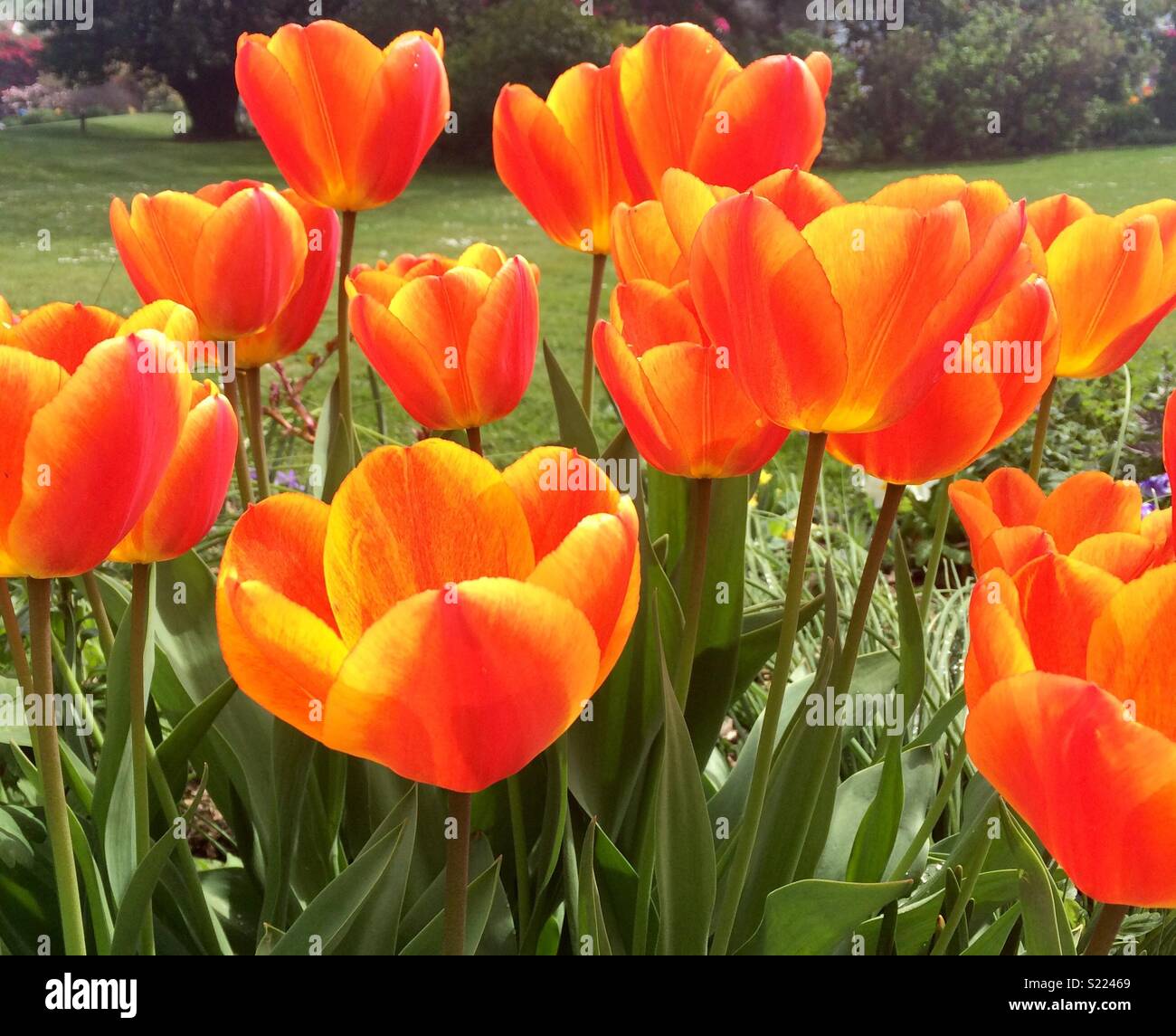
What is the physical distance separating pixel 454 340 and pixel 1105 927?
696 mm

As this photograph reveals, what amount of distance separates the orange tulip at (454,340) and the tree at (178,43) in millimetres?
9679

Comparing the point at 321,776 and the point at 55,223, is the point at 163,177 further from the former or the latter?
the point at 321,776

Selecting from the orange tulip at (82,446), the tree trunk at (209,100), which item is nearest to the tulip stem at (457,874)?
the orange tulip at (82,446)

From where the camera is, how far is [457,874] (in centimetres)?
68

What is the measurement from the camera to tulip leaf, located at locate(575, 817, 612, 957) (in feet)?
2.84

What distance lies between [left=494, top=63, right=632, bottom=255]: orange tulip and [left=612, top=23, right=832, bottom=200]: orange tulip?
0.20 ft

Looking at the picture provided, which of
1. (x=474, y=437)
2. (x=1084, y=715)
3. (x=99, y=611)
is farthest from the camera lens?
(x=474, y=437)

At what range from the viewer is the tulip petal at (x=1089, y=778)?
536 millimetres

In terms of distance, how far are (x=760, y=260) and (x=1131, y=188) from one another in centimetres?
909

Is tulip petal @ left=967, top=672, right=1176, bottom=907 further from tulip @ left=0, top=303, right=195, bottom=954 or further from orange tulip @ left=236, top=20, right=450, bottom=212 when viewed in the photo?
orange tulip @ left=236, top=20, right=450, bottom=212

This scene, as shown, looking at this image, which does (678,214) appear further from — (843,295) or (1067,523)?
(1067,523)

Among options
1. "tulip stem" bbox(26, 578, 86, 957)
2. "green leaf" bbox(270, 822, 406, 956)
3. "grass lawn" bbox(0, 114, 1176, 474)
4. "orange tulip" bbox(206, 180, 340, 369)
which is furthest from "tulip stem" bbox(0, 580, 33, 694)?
"grass lawn" bbox(0, 114, 1176, 474)

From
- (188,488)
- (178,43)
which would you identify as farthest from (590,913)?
(178,43)

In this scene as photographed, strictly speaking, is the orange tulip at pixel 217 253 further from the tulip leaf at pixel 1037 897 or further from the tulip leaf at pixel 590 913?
the tulip leaf at pixel 1037 897
